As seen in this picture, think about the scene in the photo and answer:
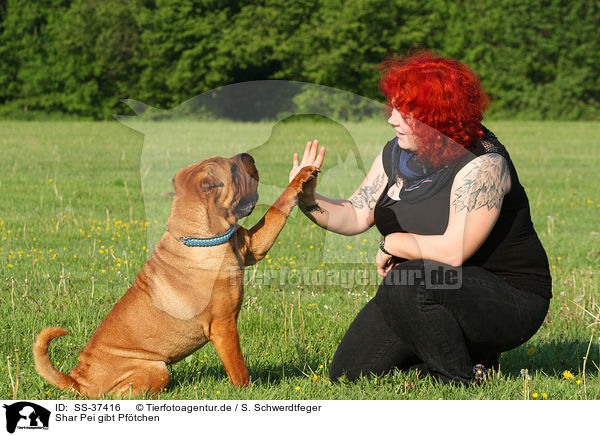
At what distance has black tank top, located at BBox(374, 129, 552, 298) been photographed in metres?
3.91

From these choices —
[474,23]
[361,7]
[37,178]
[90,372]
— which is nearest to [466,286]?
[90,372]

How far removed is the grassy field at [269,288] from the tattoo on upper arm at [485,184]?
2.60 ft

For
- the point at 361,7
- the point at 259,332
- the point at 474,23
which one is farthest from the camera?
the point at 474,23

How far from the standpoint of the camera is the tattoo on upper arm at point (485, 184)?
3.73m

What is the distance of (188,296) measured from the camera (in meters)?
3.60

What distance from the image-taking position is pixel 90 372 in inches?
141

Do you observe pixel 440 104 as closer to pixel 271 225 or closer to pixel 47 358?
pixel 271 225

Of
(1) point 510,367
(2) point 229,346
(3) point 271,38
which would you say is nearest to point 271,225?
(2) point 229,346

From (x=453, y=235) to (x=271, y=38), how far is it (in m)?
29.9

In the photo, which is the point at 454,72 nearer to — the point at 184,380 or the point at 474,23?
the point at 184,380
